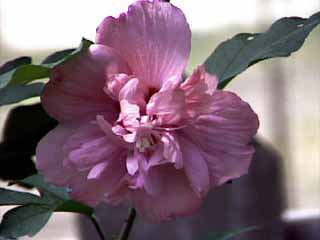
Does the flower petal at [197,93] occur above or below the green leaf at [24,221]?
above

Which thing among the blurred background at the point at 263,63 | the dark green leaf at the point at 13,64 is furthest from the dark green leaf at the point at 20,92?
the blurred background at the point at 263,63

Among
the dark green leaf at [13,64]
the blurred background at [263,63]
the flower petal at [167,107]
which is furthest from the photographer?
the blurred background at [263,63]

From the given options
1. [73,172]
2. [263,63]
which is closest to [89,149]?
[73,172]

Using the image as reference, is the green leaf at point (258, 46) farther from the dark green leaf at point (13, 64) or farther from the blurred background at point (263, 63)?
the blurred background at point (263, 63)

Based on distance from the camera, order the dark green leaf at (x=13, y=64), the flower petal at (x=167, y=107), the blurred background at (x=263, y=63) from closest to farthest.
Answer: the flower petal at (x=167, y=107)
the dark green leaf at (x=13, y=64)
the blurred background at (x=263, y=63)

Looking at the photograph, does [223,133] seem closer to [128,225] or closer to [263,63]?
[128,225]

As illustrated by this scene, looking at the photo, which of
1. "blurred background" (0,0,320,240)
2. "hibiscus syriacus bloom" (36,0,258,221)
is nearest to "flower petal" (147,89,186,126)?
"hibiscus syriacus bloom" (36,0,258,221)

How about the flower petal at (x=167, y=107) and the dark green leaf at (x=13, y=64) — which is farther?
the dark green leaf at (x=13, y=64)

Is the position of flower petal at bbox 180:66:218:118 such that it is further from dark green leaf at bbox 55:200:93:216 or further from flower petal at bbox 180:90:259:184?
dark green leaf at bbox 55:200:93:216
